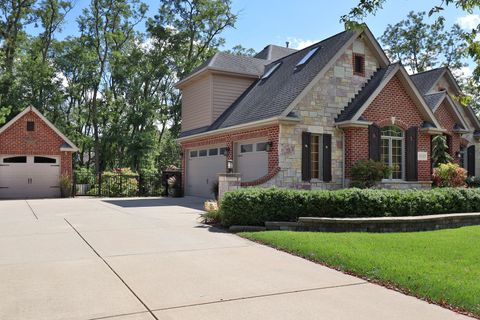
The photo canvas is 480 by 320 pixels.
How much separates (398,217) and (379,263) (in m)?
4.34

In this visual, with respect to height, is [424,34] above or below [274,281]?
above

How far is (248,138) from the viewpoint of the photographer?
1716cm

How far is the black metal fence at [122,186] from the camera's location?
24.5 meters

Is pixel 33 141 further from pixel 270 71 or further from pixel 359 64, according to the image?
pixel 359 64

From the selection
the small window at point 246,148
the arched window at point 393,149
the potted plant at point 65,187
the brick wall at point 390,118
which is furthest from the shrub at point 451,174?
the potted plant at point 65,187

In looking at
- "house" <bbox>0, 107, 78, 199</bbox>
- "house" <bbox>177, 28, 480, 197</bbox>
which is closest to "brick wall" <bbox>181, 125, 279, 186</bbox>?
"house" <bbox>177, 28, 480, 197</bbox>

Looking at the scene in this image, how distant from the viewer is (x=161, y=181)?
25.2 m

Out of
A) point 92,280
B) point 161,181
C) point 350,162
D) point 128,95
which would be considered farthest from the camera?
point 128,95

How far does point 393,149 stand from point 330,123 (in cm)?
302

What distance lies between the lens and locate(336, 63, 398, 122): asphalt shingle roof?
16089mm

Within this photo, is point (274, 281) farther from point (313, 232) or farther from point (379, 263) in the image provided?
point (313, 232)

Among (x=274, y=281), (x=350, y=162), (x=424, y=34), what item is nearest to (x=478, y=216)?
(x=350, y=162)

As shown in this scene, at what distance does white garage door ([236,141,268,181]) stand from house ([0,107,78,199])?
11.2m

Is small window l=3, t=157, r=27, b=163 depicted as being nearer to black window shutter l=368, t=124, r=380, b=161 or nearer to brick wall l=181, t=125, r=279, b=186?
brick wall l=181, t=125, r=279, b=186
